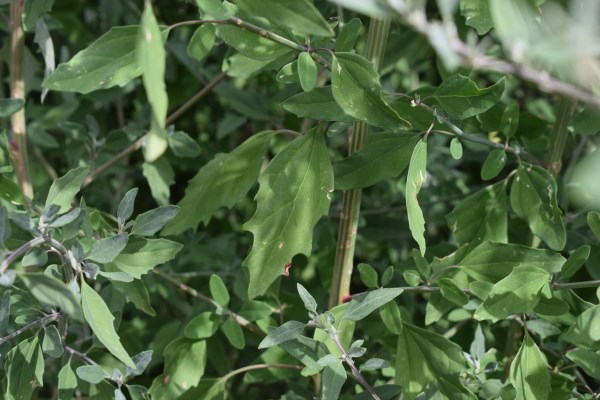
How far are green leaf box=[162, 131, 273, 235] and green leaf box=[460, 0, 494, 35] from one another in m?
0.28

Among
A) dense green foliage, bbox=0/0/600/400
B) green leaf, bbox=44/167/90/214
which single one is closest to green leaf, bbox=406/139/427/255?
dense green foliage, bbox=0/0/600/400

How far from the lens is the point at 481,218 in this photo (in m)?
1.03

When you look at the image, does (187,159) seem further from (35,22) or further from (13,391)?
(13,391)

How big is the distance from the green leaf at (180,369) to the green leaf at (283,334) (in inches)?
8.0

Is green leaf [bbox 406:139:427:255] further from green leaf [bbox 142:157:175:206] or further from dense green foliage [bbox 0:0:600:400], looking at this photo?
green leaf [bbox 142:157:175:206]

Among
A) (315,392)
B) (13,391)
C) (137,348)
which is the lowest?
(137,348)

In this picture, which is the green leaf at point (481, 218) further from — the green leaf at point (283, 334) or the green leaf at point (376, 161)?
the green leaf at point (283, 334)

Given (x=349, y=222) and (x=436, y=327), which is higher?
(x=349, y=222)

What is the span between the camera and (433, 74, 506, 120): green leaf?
0.85 m

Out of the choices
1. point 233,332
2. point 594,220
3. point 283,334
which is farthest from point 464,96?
point 233,332

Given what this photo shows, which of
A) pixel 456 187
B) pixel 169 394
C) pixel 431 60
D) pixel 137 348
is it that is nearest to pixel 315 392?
pixel 169 394

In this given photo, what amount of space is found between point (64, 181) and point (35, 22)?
284mm

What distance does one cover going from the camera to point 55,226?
0.82 m

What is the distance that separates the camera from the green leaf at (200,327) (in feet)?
3.41
